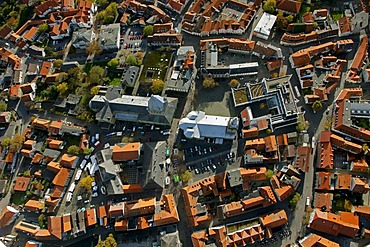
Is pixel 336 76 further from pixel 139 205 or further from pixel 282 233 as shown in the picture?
pixel 139 205

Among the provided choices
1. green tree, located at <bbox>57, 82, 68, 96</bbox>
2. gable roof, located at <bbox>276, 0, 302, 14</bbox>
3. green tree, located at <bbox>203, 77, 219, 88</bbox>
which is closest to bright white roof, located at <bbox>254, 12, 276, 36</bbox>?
gable roof, located at <bbox>276, 0, 302, 14</bbox>

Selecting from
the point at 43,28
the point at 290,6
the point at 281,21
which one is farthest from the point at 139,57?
the point at 290,6

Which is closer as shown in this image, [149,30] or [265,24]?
[265,24]

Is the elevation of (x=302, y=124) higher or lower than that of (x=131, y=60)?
lower

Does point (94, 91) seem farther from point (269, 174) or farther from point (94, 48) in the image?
point (269, 174)

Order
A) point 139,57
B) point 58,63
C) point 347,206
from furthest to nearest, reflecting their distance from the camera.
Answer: point 58,63
point 139,57
point 347,206

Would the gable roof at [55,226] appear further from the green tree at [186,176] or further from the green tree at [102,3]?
the green tree at [102,3]

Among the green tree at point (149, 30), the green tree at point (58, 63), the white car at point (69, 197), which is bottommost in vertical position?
the white car at point (69, 197)

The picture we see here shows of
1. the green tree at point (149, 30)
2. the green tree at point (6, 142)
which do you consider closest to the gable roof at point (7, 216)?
the green tree at point (6, 142)

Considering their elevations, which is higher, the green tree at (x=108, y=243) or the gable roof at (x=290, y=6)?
the gable roof at (x=290, y=6)

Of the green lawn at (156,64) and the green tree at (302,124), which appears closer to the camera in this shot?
the green tree at (302,124)
